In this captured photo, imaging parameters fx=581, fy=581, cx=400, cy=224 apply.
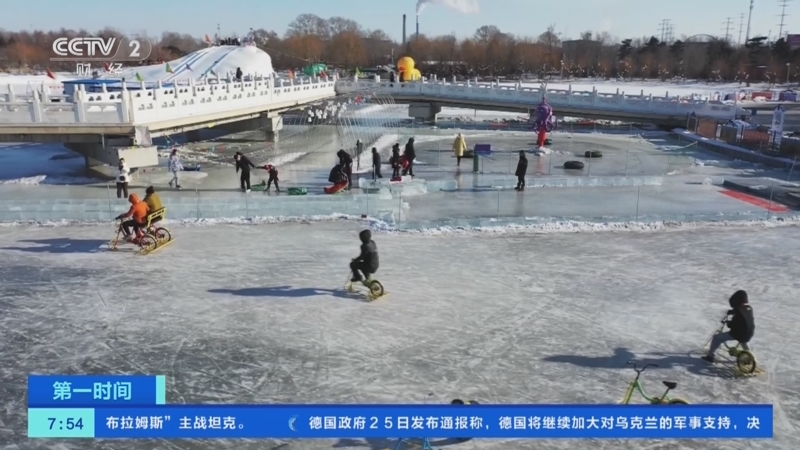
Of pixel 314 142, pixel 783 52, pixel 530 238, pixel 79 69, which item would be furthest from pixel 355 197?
pixel 783 52

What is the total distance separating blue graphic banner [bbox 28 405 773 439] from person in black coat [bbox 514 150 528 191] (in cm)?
1374

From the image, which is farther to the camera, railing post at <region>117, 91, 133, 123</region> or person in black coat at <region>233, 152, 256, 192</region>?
railing post at <region>117, 91, 133, 123</region>

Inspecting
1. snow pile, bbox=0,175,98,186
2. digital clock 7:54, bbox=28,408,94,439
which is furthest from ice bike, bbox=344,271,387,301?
snow pile, bbox=0,175,98,186

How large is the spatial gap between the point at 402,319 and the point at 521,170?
9941mm

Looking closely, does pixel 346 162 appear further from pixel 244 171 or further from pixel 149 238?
pixel 149 238

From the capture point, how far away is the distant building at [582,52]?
112 meters

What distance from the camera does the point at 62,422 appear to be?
4.35 metres

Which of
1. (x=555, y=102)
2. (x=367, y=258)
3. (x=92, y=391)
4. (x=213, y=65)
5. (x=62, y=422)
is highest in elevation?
(x=213, y=65)

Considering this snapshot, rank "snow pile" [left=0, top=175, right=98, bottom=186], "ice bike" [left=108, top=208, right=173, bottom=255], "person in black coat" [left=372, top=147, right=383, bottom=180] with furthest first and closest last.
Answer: "snow pile" [left=0, top=175, right=98, bottom=186]
"person in black coat" [left=372, top=147, right=383, bottom=180]
"ice bike" [left=108, top=208, right=173, bottom=255]

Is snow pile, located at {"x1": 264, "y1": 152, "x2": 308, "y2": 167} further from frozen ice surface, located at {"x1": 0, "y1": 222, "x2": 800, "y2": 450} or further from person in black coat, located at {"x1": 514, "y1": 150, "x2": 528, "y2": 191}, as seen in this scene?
frozen ice surface, located at {"x1": 0, "y1": 222, "x2": 800, "y2": 450}

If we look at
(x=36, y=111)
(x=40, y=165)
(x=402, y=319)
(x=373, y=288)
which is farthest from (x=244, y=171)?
(x=40, y=165)

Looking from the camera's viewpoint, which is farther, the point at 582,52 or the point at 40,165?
the point at 582,52

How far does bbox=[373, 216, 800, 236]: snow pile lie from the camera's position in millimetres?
14250

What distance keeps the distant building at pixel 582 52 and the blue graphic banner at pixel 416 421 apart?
10848 centimetres
